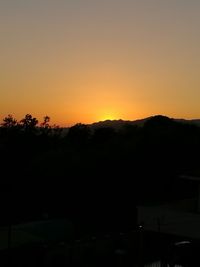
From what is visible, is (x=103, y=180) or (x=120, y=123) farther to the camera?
(x=120, y=123)

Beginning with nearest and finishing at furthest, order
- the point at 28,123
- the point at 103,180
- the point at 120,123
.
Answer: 1. the point at 103,180
2. the point at 28,123
3. the point at 120,123

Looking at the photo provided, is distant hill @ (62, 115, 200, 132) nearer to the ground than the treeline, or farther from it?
farther from it

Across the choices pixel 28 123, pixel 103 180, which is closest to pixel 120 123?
pixel 28 123

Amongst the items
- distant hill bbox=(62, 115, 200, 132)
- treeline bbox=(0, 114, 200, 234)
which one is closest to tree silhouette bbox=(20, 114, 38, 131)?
distant hill bbox=(62, 115, 200, 132)

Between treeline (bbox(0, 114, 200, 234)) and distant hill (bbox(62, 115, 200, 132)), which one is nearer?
treeline (bbox(0, 114, 200, 234))

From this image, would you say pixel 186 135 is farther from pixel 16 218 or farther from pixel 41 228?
pixel 41 228

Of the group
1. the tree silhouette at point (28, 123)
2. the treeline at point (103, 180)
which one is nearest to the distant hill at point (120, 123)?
the tree silhouette at point (28, 123)

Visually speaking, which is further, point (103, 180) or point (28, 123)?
point (28, 123)

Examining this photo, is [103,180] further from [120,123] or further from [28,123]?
[120,123]

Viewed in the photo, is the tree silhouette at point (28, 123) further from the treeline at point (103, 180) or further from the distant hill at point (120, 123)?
the treeline at point (103, 180)

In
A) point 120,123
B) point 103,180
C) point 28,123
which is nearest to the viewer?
point 103,180

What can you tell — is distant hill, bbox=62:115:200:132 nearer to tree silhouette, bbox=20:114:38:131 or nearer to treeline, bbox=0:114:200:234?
tree silhouette, bbox=20:114:38:131

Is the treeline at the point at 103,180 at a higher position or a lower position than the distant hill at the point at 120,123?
lower

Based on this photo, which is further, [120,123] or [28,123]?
[120,123]
